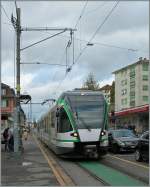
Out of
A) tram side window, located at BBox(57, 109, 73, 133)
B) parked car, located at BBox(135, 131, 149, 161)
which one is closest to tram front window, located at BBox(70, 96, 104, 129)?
tram side window, located at BBox(57, 109, 73, 133)

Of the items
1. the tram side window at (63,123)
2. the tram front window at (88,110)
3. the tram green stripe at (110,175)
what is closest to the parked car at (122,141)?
the tram front window at (88,110)

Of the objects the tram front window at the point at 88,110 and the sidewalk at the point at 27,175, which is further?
the tram front window at the point at 88,110

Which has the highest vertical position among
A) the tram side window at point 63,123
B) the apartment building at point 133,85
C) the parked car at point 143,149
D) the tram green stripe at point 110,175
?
the apartment building at point 133,85

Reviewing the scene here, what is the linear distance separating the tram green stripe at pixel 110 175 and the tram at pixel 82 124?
110cm

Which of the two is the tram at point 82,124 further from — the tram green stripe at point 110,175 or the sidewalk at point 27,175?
the sidewalk at point 27,175

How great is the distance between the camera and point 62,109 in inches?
957

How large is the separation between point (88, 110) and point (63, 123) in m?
1.28

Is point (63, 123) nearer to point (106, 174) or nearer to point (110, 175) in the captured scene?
point (106, 174)

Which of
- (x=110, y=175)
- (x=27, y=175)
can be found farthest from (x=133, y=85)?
(x=27, y=175)

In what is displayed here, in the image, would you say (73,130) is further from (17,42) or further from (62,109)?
(17,42)

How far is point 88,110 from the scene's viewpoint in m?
24.0

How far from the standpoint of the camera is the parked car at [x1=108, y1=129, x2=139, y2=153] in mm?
29969

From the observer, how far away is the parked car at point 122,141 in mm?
29969

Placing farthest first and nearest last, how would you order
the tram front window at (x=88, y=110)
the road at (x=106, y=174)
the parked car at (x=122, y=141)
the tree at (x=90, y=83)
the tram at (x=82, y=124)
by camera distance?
the tree at (x=90, y=83) < the parked car at (x=122, y=141) < the tram front window at (x=88, y=110) < the tram at (x=82, y=124) < the road at (x=106, y=174)
